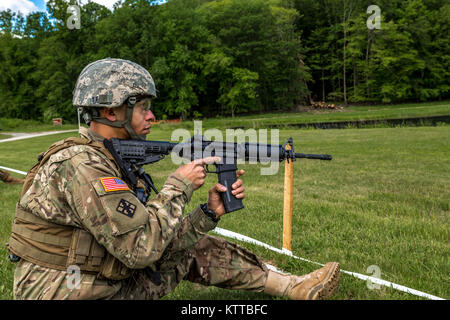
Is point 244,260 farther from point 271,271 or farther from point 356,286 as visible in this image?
point 356,286

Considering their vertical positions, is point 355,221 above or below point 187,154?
below

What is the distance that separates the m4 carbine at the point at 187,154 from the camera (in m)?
2.69

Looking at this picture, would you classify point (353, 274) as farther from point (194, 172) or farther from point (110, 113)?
point (110, 113)

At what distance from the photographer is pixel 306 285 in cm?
317

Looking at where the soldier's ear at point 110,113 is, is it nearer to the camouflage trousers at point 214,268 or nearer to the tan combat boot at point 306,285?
the camouflage trousers at point 214,268

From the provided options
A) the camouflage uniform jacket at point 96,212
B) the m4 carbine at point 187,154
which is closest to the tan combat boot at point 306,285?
the m4 carbine at point 187,154

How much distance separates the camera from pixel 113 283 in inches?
95.7

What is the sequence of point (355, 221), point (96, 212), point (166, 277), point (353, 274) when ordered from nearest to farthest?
point (96, 212) < point (166, 277) < point (353, 274) < point (355, 221)

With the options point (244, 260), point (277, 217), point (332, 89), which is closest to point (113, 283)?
point (244, 260)

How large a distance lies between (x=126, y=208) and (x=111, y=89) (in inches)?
38.0

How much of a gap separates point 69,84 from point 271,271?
57.1 meters

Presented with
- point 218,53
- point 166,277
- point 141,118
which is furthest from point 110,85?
point 218,53

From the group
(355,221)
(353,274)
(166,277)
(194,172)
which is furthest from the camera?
(355,221)

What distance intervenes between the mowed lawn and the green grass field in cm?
1
